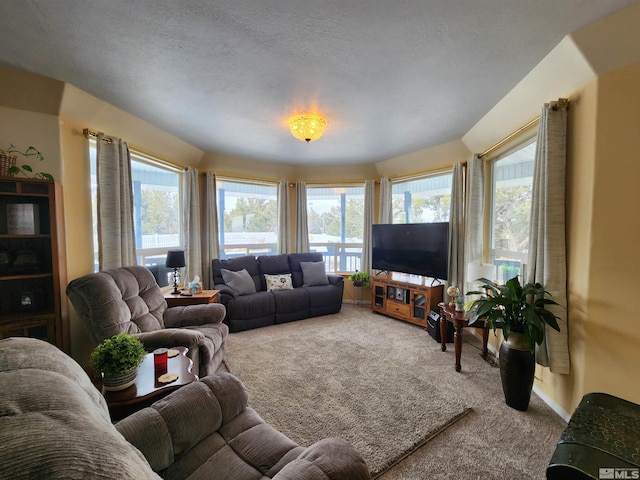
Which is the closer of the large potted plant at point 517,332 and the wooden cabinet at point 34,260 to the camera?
the large potted plant at point 517,332

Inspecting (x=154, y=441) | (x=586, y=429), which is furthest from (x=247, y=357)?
(x=586, y=429)

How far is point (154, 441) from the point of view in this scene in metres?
1.10

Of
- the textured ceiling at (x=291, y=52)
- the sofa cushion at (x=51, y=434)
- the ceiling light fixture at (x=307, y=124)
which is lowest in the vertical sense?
the sofa cushion at (x=51, y=434)

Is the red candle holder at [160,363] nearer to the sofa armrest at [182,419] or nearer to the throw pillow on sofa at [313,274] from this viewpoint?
the sofa armrest at [182,419]

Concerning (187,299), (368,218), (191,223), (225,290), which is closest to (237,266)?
(225,290)

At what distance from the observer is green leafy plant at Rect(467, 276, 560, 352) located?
6.33ft

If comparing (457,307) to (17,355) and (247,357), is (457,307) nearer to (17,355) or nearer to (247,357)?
(247,357)

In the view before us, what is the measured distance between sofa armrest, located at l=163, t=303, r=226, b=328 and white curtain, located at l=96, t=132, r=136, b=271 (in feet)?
2.82


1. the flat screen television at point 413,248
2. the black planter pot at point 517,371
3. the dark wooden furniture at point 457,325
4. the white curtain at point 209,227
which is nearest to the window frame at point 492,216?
the flat screen television at point 413,248

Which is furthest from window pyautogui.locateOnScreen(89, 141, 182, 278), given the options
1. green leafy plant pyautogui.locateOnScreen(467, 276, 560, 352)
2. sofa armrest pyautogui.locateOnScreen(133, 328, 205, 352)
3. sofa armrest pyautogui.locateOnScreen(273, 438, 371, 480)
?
green leafy plant pyautogui.locateOnScreen(467, 276, 560, 352)

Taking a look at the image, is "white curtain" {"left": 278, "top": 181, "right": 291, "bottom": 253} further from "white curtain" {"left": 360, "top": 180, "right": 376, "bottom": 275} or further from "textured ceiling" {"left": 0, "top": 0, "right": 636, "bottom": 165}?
"textured ceiling" {"left": 0, "top": 0, "right": 636, "bottom": 165}

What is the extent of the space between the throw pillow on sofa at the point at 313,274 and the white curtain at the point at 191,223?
1.72 m

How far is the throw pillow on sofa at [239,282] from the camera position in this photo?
3992 millimetres

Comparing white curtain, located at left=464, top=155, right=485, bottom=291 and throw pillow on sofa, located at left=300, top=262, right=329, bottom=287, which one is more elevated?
white curtain, located at left=464, top=155, right=485, bottom=291
